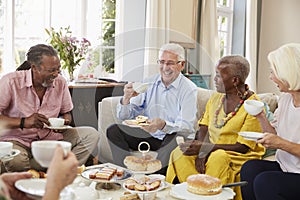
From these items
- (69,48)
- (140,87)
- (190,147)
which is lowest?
(190,147)

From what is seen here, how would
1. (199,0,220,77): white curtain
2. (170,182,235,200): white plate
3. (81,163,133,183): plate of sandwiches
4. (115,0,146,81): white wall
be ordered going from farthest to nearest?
(199,0,220,77): white curtain
(115,0,146,81): white wall
(81,163,133,183): plate of sandwiches
(170,182,235,200): white plate

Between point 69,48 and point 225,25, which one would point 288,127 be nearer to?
point 69,48

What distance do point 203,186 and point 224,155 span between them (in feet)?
1.86

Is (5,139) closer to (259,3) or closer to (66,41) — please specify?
(66,41)

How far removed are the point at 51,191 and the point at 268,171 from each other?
1.56m

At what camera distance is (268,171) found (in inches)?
85.7

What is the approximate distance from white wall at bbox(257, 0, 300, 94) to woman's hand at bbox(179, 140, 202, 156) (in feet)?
13.2

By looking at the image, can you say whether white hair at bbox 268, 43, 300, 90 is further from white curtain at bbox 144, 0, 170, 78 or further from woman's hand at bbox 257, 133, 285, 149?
white curtain at bbox 144, 0, 170, 78

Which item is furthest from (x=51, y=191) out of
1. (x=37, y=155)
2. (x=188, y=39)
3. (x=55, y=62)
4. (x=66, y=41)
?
(x=188, y=39)

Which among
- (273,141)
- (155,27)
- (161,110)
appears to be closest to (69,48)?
(155,27)

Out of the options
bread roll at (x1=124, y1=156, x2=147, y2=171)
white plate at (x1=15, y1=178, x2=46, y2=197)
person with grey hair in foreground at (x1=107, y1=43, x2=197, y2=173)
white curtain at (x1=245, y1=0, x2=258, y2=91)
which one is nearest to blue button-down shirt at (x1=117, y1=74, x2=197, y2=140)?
person with grey hair in foreground at (x1=107, y1=43, x2=197, y2=173)

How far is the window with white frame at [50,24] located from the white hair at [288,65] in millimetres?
2355

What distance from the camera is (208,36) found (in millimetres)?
5074

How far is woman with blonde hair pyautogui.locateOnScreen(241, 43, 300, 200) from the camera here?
206cm
